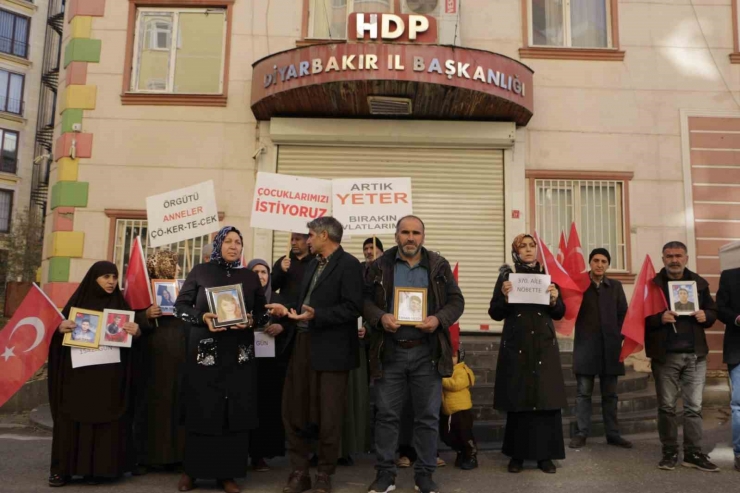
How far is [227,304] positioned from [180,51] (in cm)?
787

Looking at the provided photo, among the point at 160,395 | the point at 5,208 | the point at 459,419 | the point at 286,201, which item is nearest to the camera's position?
the point at 160,395

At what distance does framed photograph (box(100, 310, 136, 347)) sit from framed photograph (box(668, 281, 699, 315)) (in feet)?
15.9

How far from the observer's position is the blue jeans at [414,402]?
508cm

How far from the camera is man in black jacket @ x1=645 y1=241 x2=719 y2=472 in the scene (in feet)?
19.2

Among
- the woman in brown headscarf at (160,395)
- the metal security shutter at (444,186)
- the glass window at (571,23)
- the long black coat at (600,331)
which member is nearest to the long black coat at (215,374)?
the woman in brown headscarf at (160,395)

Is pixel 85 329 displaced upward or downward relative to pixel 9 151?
downward

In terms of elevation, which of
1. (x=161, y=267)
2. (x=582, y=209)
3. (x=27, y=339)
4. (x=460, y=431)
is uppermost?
(x=582, y=209)

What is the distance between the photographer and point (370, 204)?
6.88 meters

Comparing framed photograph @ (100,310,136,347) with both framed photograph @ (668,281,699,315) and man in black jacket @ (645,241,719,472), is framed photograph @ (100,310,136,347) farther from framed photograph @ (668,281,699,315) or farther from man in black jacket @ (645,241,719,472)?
framed photograph @ (668,281,699,315)

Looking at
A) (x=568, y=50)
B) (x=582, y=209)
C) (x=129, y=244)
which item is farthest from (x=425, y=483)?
(x=568, y=50)

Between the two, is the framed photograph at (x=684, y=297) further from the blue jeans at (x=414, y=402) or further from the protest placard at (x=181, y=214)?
the protest placard at (x=181, y=214)

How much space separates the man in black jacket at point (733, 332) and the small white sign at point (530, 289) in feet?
5.75

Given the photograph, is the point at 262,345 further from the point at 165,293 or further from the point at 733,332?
the point at 733,332

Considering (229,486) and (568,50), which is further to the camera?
(568,50)
